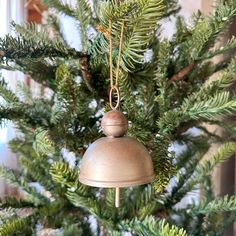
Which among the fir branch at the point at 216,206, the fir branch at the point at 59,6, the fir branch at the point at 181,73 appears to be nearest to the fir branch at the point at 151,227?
the fir branch at the point at 216,206

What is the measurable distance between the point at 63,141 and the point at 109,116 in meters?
0.14

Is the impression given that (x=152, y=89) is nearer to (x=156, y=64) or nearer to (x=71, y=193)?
(x=156, y=64)

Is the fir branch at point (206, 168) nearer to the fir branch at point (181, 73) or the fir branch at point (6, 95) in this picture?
the fir branch at point (181, 73)

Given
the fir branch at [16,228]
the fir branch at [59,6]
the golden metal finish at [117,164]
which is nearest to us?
the golden metal finish at [117,164]

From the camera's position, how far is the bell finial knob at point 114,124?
0.38m

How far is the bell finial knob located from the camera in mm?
382

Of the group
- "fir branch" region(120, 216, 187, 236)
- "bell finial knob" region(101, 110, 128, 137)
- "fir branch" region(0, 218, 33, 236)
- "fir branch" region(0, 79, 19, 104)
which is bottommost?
"fir branch" region(0, 218, 33, 236)

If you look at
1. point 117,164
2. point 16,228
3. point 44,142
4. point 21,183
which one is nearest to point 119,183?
point 117,164

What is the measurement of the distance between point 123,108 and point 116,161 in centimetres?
18

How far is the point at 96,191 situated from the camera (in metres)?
0.67

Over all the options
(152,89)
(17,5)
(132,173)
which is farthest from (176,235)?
(17,5)

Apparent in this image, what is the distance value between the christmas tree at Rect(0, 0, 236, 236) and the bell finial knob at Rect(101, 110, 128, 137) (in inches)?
3.3

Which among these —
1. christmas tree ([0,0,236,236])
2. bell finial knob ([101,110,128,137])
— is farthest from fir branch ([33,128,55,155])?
bell finial knob ([101,110,128,137])

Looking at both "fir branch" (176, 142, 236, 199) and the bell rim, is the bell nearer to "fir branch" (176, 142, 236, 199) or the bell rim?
the bell rim
